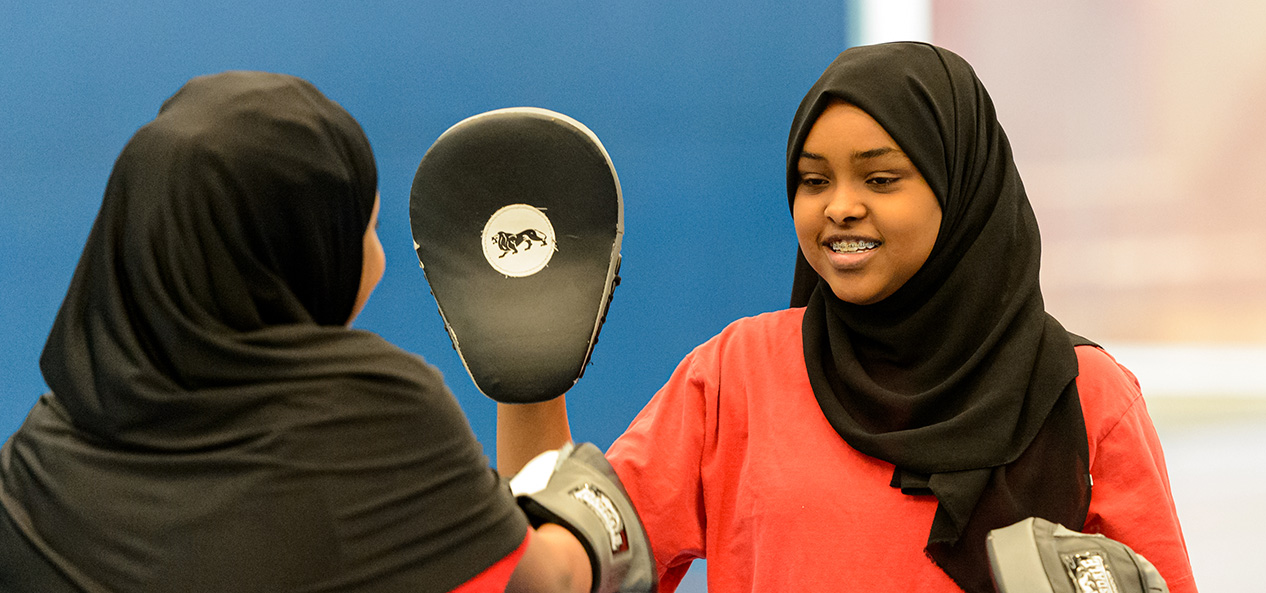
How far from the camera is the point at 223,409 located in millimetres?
834

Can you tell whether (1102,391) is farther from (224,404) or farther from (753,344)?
(224,404)

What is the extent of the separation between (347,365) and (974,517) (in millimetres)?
679

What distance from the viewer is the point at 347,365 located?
869 mm

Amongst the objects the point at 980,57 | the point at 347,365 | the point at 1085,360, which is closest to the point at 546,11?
the point at 980,57

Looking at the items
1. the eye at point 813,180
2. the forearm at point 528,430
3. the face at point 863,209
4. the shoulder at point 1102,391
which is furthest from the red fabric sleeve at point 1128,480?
the forearm at point 528,430

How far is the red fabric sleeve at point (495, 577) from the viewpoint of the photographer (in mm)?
899

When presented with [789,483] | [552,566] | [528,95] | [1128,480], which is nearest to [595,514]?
[552,566]

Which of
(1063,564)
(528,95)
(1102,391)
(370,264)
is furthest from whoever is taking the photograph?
(528,95)

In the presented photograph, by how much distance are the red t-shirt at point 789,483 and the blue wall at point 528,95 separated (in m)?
0.93

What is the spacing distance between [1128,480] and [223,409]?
35.2 inches

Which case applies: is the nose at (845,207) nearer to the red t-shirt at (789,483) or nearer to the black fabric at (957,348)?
the black fabric at (957,348)

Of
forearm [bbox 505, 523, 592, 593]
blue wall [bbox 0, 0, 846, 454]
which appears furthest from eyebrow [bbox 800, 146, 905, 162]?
blue wall [bbox 0, 0, 846, 454]

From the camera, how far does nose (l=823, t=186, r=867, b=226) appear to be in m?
1.21

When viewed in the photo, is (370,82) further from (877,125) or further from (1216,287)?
(1216,287)
